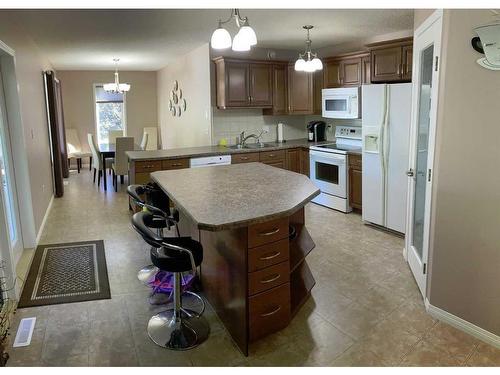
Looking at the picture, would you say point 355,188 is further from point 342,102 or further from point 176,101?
point 176,101

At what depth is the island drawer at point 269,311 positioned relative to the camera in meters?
2.35

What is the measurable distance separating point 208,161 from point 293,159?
4.47 feet

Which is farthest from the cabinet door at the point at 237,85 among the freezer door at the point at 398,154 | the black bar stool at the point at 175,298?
the black bar stool at the point at 175,298

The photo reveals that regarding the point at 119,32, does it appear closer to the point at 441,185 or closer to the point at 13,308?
the point at 13,308

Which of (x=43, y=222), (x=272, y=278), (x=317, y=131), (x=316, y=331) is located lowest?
(x=316, y=331)

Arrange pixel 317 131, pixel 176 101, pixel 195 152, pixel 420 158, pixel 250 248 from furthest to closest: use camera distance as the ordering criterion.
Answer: pixel 176 101
pixel 317 131
pixel 195 152
pixel 420 158
pixel 250 248

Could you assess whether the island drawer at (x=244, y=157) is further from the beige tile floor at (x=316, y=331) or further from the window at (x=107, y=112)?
the window at (x=107, y=112)

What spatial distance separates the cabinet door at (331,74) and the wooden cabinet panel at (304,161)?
0.98m

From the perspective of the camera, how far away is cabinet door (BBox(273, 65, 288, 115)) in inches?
237

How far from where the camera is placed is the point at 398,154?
4.25 meters

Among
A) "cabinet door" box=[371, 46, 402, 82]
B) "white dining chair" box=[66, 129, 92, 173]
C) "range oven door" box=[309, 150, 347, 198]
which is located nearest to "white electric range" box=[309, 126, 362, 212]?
"range oven door" box=[309, 150, 347, 198]

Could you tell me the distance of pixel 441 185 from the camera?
2.59 metres

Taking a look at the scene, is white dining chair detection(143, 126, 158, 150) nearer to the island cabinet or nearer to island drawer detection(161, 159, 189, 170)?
island drawer detection(161, 159, 189, 170)

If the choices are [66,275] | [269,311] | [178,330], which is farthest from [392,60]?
[66,275]
